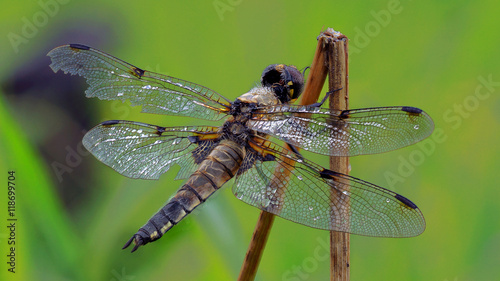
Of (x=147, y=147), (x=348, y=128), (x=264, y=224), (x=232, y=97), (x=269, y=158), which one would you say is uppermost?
(x=232, y=97)

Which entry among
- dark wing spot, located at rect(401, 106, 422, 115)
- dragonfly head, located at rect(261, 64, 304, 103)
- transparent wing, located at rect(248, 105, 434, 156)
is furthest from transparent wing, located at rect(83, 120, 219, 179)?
dark wing spot, located at rect(401, 106, 422, 115)

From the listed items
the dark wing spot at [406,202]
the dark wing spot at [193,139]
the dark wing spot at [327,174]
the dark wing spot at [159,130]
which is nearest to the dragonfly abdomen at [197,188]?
the dark wing spot at [193,139]

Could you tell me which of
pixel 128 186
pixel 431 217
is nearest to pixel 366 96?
pixel 431 217

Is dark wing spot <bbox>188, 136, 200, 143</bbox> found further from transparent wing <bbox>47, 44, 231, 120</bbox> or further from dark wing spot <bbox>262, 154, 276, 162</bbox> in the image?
dark wing spot <bbox>262, 154, 276, 162</bbox>

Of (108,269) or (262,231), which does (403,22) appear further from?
(108,269)

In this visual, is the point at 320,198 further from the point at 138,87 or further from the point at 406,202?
the point at 138,87

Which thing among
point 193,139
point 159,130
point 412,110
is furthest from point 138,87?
point 412,110
